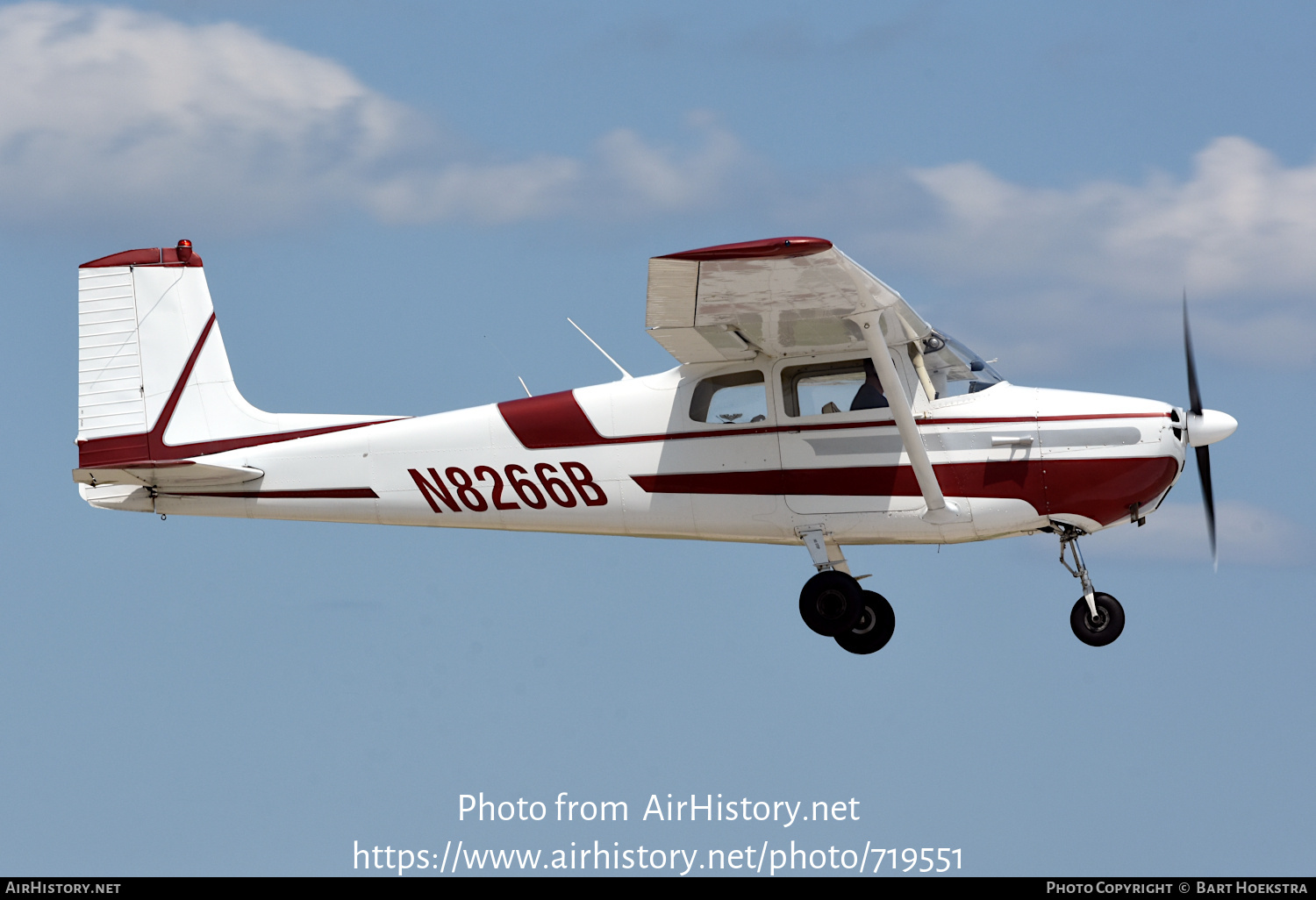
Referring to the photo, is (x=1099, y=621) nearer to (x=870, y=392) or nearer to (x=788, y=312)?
(x=870, y=392)

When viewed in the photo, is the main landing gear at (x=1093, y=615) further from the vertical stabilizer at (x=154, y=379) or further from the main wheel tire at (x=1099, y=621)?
the vertical stabilizer at (x=154, y=379)

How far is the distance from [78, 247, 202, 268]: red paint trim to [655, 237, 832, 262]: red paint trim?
5.85 m

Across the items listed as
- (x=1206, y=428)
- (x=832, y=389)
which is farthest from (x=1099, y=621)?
(x=832, y=389)

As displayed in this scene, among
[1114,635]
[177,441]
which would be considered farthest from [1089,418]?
[177,441]

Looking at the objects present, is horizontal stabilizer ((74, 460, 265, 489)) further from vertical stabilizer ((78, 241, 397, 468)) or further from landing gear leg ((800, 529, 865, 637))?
landing gear leg ((800, 529, 865, 637))

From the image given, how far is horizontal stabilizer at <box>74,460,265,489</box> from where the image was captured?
48.1 ft

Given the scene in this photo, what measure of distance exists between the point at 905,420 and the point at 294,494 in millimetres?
5518

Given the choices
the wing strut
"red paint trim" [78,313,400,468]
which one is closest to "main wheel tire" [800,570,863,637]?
the wing strut

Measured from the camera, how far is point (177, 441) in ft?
50.3

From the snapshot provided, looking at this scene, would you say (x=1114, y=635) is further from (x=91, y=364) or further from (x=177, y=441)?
(x=91, y=364)

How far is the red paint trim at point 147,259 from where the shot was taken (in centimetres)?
1548

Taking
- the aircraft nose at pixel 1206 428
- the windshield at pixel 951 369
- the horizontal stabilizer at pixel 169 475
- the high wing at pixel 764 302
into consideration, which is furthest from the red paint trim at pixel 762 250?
the horizontal stabilizer at pixel 169 475

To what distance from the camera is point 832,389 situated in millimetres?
13922

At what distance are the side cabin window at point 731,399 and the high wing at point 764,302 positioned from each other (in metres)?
0.18
